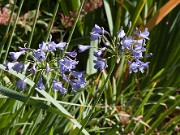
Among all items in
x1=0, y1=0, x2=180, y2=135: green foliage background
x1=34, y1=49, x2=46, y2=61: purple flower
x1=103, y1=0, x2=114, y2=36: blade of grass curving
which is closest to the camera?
x1=34, y1=49, x2=46, y2=61: purple flower

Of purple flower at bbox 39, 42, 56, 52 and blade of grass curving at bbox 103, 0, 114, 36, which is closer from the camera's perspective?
purple flower at bbox 39, 42, 56, 52

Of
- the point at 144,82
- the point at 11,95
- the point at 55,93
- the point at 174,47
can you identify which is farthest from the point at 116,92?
the point at 11,95

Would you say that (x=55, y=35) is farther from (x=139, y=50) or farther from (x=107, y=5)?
(x=139, y=50)

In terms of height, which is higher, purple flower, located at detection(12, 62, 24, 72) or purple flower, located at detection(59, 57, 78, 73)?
purple flower, located at detection(59, 57, 78, 73)

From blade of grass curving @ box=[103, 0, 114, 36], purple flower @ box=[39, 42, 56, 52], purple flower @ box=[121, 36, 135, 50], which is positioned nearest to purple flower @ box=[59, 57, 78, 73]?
purple flower @ box=[39, 42, 56, 52]

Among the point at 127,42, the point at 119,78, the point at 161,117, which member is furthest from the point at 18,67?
the point at 119,78

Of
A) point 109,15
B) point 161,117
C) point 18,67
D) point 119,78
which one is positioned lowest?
point 161,117

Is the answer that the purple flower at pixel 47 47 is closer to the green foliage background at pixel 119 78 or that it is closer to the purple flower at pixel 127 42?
the purple flower at pixel 127 42

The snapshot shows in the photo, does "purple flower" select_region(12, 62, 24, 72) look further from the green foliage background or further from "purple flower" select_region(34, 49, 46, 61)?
the green foliage background

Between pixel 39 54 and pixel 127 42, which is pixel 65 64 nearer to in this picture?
pixel 39 54

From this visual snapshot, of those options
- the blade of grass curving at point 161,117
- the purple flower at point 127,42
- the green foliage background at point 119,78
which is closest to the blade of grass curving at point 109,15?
the green foliage background at point 119,78

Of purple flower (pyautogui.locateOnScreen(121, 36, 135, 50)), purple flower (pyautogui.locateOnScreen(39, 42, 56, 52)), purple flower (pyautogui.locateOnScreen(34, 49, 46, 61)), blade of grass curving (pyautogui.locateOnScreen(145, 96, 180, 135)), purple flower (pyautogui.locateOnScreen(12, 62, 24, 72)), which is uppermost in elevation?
purple flower (pyautogui.locateOnScreen(121, 36, 135, 50))
